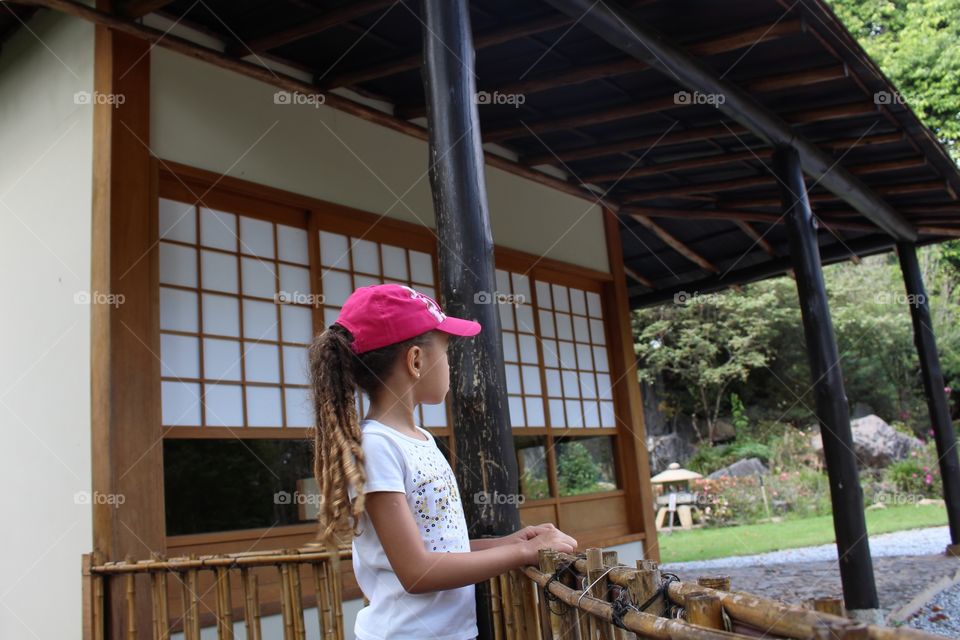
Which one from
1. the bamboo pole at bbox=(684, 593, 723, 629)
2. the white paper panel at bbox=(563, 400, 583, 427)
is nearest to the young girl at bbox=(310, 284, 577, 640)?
the bamboo pole at bbox=(684, 593, 723, 629)

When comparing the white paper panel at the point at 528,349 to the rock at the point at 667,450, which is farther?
the rock at the point at 667,450

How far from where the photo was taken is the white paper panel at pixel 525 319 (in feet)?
21.8

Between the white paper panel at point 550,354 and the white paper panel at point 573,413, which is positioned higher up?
the white paper panel at point 550,354

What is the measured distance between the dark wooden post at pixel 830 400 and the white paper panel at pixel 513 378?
6.57 feet

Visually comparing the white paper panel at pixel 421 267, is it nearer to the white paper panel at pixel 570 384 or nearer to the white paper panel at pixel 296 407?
the white paper panel at pixel 296 407

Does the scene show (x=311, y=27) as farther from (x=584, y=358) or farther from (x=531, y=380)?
(x=584, y=358)

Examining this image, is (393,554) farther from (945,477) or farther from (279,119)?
(945,477)

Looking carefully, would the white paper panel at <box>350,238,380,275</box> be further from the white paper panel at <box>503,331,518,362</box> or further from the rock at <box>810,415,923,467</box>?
the rock at <box>810,415,923,467</box>

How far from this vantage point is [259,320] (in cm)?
460

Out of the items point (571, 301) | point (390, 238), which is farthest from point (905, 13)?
point (390, 238)

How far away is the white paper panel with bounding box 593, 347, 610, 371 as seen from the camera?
7461 millimetres

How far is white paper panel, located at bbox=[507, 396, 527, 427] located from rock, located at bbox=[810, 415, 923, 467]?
37.9 feet

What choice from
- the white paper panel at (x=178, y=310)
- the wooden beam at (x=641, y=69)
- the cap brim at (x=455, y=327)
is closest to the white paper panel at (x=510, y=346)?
the wooden beam at (x=641, y=69)

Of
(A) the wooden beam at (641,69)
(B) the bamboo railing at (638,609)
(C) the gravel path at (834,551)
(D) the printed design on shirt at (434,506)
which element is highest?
(A) the wooden beam at (641,69)
